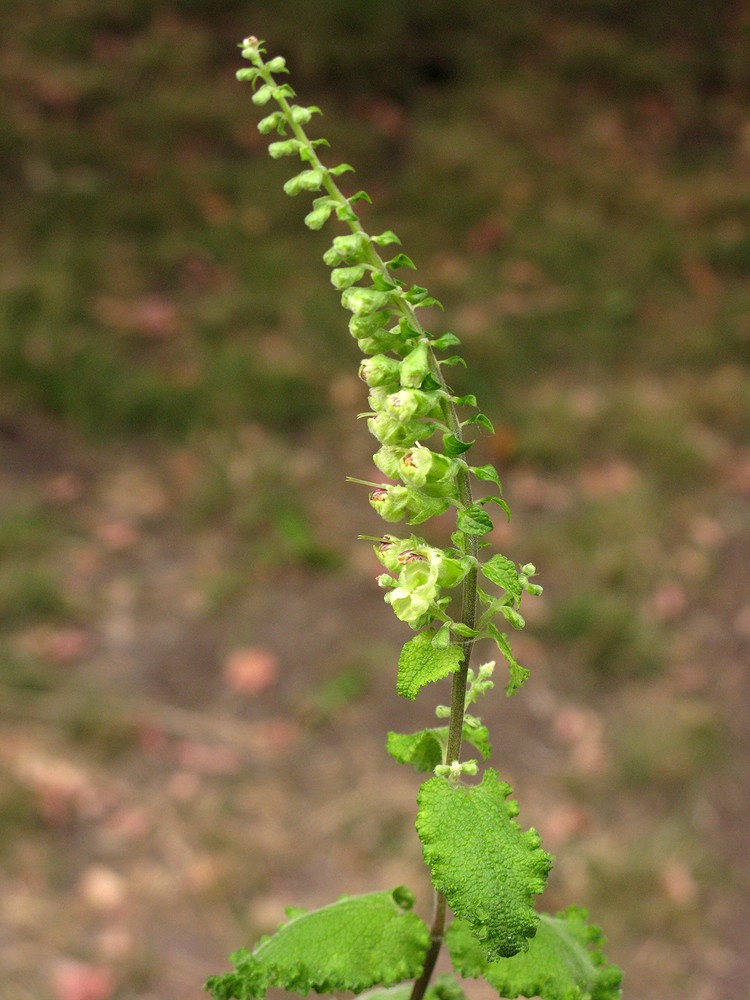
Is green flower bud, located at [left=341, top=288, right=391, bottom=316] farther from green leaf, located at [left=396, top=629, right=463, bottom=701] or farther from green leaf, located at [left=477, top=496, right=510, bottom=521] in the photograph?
green leaf, located at [left=396, top=629, right=463, bottom=701]

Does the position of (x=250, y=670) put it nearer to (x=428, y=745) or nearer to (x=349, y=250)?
(x=428, y=745)

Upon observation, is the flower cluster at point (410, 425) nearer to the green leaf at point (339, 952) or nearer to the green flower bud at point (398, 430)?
the green flower bud at point (398, 430)

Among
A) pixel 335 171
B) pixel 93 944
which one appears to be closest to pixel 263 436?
pixel 93 944

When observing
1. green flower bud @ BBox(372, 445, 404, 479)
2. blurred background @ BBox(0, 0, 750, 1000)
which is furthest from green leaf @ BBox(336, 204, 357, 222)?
blurred background @ BBox(0, 0, 750, 1000)

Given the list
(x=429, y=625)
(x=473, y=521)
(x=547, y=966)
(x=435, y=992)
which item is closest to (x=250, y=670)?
(x=435, y=992)

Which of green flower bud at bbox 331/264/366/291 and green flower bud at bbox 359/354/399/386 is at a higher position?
green flower bud at bbox 331/264/366/291

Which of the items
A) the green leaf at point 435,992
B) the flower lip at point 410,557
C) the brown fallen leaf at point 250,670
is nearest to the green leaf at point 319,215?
the flower lip at point 410,557
